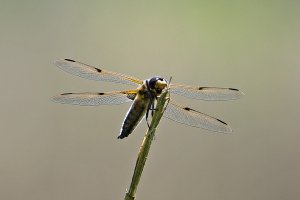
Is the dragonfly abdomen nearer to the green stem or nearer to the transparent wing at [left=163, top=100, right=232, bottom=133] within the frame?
the transparent wing at [left=163, top=100, right=232, bottom=133]

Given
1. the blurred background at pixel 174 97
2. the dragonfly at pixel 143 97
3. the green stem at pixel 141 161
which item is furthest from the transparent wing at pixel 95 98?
the blurred background at pixel 174 97

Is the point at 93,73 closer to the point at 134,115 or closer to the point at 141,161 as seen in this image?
the point at 134,115

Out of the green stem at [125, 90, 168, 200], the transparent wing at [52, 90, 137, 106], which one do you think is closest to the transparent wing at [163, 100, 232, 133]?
the transparent wing at [52, 90, 137, 106]

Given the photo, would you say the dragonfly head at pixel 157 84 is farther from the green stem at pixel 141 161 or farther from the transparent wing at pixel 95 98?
the green stem at pixel 141 161

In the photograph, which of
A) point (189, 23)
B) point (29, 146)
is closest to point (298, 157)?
point (189, 23)

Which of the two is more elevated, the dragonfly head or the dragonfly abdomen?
the dragonfly head

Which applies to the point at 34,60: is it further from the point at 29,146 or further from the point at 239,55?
the point at 239,55

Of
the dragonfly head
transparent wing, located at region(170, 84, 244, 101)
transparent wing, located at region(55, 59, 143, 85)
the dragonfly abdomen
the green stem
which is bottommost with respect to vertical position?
the green stem
